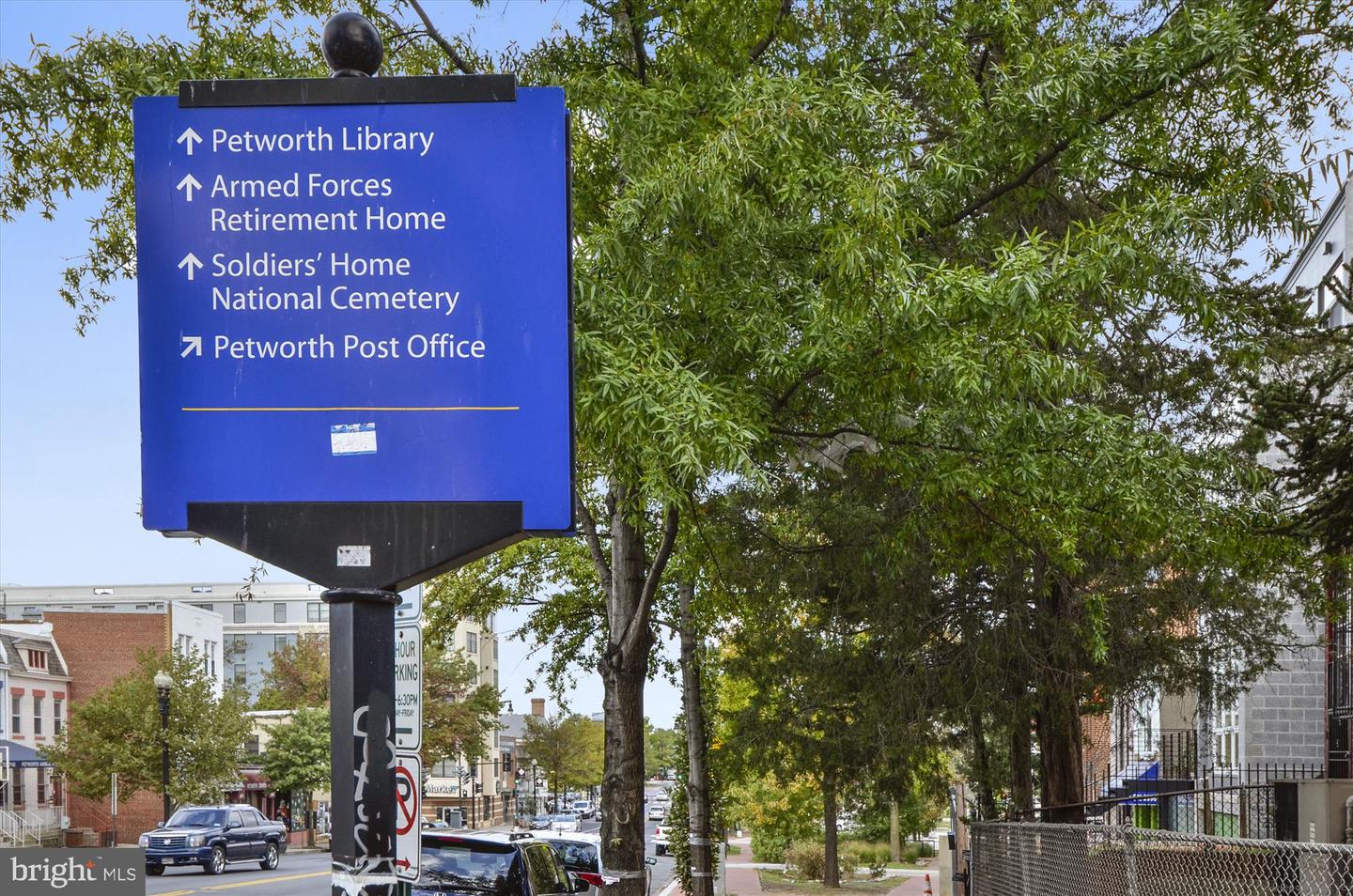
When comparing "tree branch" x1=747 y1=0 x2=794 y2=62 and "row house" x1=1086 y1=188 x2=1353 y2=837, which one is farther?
"row house" x1=1086 y1=188 x2=1353 y2=837

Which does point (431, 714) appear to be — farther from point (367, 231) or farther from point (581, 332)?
point (367, 231)

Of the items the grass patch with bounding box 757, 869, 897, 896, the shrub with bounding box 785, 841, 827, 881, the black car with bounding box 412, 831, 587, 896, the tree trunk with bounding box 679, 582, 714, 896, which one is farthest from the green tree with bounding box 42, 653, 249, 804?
the black car with bounding box 412, 831, 587, 896

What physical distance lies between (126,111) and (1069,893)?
33.4 ft

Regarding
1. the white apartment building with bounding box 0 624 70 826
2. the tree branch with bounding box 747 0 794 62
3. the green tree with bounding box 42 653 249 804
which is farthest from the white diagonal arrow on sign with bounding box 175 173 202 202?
the white apartment building with bounding box 0 624 70 826

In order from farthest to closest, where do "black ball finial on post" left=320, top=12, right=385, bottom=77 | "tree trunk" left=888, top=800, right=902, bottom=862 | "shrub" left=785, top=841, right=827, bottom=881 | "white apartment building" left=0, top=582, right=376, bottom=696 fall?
"white apartment building" left=0, top=582, right=376, bottom=696, "tree trunk" left=888, top=800, right=902, bottom=862, "shrub" left=785, top=841, right=827, bottom=881, "black ball finial on post" left=320, top=12, right=385, bottom=77

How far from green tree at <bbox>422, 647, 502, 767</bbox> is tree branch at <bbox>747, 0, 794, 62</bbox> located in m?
62.7

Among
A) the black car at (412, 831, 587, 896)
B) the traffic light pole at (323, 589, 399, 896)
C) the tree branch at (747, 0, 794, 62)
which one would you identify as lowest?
the black car at (412, 831, 587, 896)

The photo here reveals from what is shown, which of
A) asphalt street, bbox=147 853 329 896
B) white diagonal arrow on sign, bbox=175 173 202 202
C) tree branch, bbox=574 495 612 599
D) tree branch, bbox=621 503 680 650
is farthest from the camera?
asphalt street, bbox=147 853 329 896

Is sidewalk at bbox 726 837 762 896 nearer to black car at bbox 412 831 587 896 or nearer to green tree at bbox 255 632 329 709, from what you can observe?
black car at bbox 412 831 587 896

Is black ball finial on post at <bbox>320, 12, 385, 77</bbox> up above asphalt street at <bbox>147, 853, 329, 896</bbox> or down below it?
above

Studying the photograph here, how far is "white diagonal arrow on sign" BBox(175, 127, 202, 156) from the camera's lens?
412 centimetres

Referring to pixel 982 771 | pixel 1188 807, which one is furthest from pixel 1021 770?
pixel 1188 807

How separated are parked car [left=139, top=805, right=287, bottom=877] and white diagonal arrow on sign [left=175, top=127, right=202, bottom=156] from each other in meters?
35.0

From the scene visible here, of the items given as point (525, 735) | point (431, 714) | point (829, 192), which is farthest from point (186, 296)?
point (525, 735)
